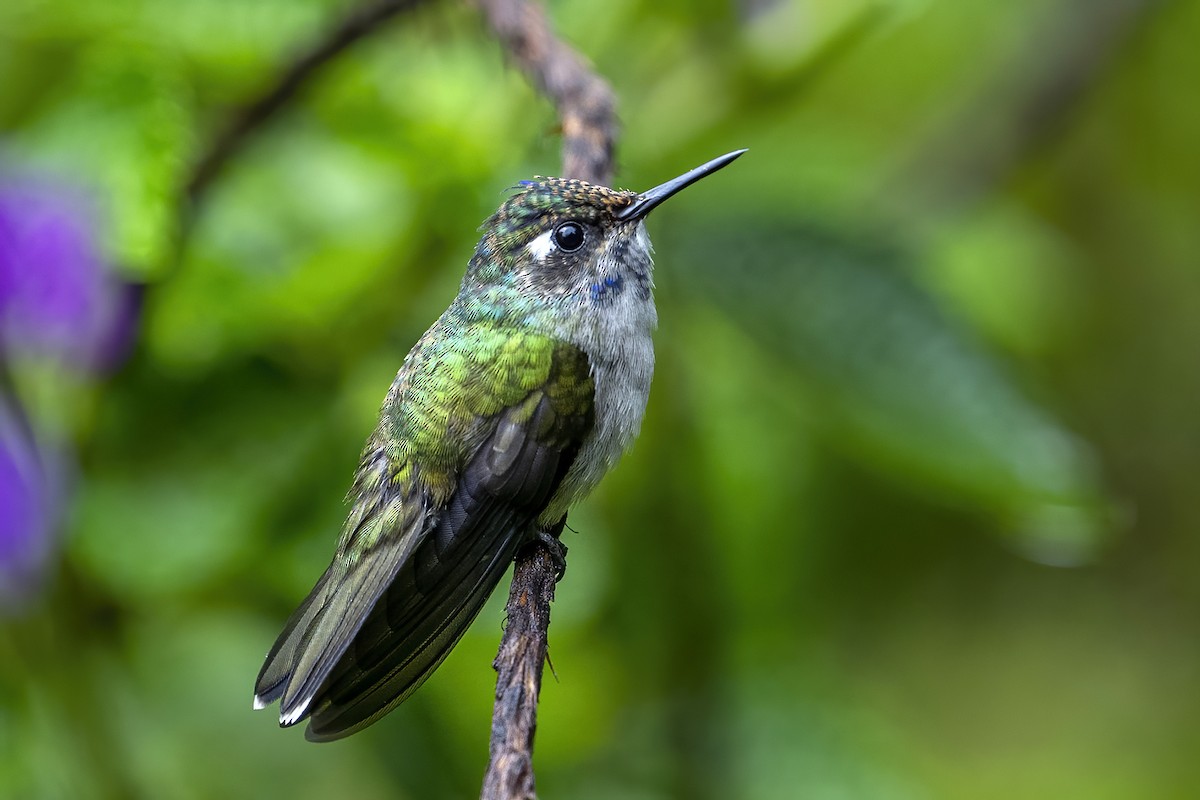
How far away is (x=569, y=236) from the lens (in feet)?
8.33

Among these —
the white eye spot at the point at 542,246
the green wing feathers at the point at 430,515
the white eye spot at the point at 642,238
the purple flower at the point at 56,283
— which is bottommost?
the green wing feathers at the point at 430,515

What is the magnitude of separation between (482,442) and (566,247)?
0.52 meters

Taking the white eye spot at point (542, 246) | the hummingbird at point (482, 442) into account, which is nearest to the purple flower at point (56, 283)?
the hummingbird at point (482, 442)

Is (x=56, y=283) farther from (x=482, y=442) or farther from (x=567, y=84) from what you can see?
(x=567, y=84)

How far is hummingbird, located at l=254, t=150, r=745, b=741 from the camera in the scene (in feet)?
6.49

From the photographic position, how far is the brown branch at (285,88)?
91.4 inches

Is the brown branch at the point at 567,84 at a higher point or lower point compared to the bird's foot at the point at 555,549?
higher

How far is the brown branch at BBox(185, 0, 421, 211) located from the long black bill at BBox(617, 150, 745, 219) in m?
0.56

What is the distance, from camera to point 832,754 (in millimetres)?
2969

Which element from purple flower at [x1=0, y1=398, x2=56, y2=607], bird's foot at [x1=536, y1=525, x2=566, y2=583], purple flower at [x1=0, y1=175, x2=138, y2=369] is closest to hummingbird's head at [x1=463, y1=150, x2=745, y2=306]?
bird's foot at [x1=536, y1=525, x2=566, y2=583]

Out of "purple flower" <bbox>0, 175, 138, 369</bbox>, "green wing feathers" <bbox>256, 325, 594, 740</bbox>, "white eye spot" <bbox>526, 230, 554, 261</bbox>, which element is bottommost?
"green wing feathers" <bbox>256, 325, 594, 740</bbox>

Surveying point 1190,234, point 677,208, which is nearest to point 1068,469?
point 677,208

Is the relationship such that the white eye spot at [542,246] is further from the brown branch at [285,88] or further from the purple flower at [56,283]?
the purple flower at [56,283]

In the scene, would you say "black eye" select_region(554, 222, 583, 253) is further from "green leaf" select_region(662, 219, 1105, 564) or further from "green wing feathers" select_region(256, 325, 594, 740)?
"green leaf" select_region(662, 219, 1105, 564)
